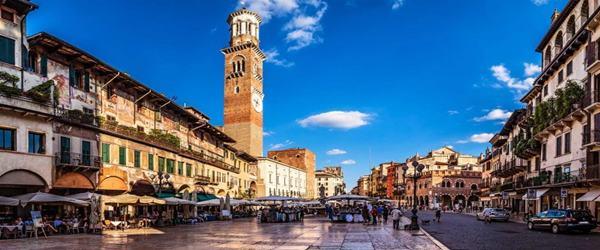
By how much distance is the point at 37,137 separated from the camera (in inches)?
1107

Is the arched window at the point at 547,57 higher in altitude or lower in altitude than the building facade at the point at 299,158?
higher

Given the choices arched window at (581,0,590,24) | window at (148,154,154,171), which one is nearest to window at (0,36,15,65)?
window at (148,154,154,171)

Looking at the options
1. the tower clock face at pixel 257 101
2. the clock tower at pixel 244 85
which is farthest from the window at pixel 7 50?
the tower clock face at pixel 257 101

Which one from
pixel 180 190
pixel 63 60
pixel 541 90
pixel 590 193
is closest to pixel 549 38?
pixel 541 90

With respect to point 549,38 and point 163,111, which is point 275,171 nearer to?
point 163,111

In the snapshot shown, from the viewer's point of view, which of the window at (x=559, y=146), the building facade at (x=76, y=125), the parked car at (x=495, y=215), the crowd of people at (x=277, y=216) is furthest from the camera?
the parked car at (x=495, y=215)

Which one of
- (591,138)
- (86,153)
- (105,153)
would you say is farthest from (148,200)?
(591,138)

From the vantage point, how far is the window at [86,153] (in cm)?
3130

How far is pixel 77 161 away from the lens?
30.5 meters

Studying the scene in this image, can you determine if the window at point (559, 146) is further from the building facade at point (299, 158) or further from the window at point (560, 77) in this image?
the building facade at point (299, 158)

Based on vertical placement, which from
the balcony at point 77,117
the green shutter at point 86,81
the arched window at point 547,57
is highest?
the arched window at point 547,57

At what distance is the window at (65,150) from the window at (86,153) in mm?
1166

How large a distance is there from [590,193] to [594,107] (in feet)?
18.1

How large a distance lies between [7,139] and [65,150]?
12.7 feet
